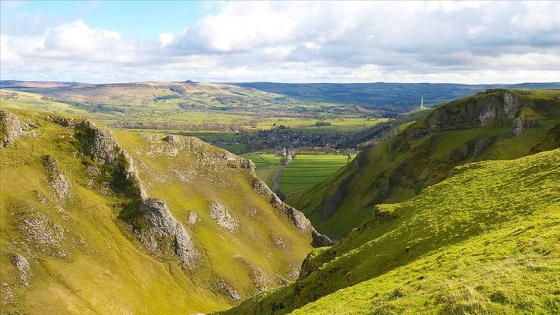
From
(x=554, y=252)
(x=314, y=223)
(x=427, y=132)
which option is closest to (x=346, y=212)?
(x=314, y=223)

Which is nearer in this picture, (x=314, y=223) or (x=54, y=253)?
(x=54, y=253)

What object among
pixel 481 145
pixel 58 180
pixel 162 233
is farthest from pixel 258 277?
pixel 481 145

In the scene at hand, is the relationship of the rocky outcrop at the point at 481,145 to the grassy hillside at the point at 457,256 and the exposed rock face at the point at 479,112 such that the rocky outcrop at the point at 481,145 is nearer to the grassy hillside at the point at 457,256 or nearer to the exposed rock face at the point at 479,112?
the exposed rock face at the point at 479,112

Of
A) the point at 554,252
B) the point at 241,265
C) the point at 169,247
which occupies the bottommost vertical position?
the point at 241,265

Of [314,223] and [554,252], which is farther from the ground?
[554,252]

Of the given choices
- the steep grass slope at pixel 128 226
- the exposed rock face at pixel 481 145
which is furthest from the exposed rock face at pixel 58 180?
the exposed rock face at pixel 481 145

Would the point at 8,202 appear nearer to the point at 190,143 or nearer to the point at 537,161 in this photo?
the point at 190,143
